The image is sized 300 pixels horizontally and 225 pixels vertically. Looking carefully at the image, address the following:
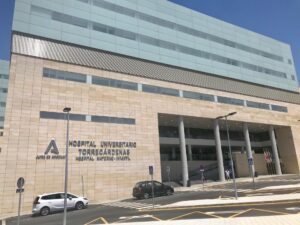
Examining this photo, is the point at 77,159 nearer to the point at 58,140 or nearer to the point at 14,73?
the point at 58,140

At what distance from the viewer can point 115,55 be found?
3797 centimetres

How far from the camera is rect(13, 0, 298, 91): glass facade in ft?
112

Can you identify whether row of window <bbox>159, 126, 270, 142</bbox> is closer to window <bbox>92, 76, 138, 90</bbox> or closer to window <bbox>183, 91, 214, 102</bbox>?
window <bbox>183, 91, 214, 102</bbox>

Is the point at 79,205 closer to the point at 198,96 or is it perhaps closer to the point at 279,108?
the point at 198,96

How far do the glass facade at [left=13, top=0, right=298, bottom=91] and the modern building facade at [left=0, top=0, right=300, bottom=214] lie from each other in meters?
0.17

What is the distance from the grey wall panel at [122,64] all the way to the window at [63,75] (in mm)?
1561

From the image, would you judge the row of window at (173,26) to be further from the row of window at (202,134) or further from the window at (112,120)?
the row of window at (202,134)

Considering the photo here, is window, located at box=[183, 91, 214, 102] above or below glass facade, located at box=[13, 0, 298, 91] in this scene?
below

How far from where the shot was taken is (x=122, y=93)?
121 ft

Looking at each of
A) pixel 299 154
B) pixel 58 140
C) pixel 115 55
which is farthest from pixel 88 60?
pixel 299 154

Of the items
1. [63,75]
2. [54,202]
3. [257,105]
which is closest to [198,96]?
[257,105]

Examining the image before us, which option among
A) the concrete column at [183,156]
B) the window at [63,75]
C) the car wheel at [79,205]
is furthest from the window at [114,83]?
the car wheel at [79,205]

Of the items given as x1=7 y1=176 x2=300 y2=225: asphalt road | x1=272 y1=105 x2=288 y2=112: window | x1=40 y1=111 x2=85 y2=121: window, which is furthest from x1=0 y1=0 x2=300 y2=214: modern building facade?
x1=7 y1=176 x2=300 y2=225: asphalt road

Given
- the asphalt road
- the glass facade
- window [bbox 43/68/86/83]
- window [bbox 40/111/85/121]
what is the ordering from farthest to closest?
the glass facade
window [bbox 43/68/86/83]
window [bbox 40/111/85/121]
the asphalt road
